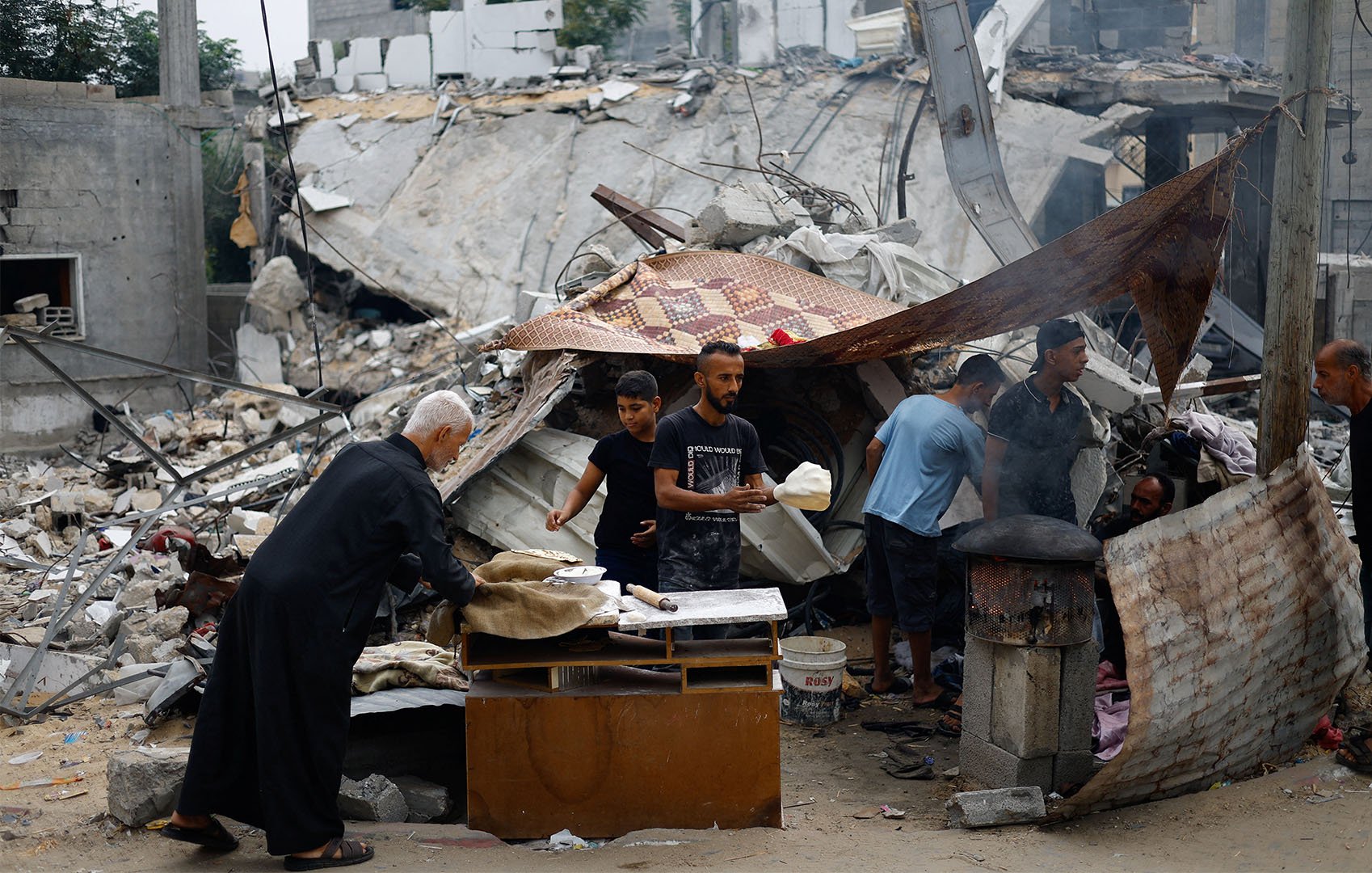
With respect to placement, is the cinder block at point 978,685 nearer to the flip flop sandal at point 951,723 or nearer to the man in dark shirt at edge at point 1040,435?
the flip flop sandal at point 951,723

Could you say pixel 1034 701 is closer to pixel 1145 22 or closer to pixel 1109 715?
pixel 1109 715

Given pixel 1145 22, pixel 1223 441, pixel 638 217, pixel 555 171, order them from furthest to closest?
1. pixel 1145 22
2. pixel 555 171
3. pixel 638 217
4. pixel 1223 441

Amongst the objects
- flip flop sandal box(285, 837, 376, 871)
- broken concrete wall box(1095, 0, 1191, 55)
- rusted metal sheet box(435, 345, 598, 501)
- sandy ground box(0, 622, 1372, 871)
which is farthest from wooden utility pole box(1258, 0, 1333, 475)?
broken concrete wall box(1095, 0, 1191, 55)

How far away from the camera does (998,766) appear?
14.9 ft

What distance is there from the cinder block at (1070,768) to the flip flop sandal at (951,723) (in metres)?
0.78

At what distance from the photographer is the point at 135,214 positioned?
14773 millimetres

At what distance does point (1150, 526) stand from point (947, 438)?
132 centimetres

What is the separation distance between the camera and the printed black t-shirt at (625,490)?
5.18m

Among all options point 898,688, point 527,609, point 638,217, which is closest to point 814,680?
point 898,688

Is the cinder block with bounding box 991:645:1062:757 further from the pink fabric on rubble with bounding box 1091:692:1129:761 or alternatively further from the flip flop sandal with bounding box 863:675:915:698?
the flip flop sandal with bounding box 863:675:915:698

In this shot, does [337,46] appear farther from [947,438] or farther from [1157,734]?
[1157,734]

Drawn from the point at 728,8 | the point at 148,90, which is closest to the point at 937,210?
the point at 728,8

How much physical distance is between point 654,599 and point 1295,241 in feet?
9.25

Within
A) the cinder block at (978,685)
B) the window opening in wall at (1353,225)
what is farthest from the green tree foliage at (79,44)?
the window opening in wall at (1353,225)
